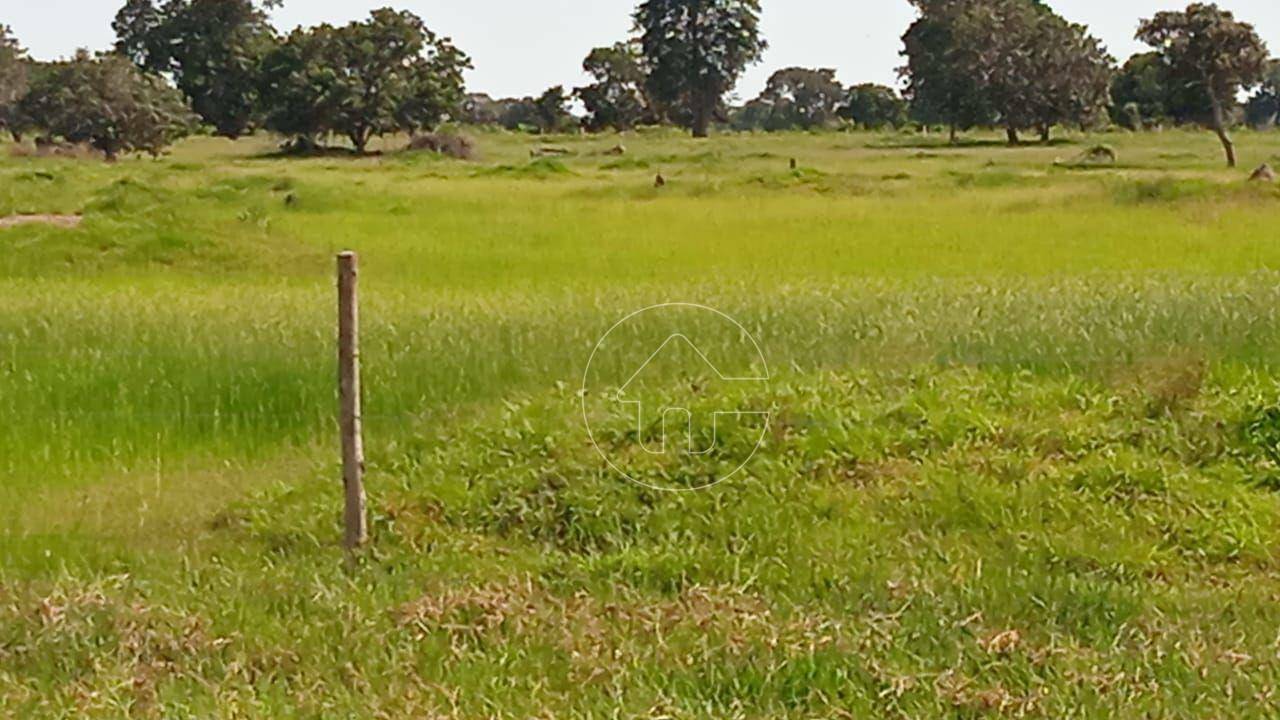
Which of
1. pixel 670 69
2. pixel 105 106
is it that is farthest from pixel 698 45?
pixel 105 106

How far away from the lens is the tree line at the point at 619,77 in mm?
43469

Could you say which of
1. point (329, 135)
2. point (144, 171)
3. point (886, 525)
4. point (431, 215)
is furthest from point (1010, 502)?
point (329, 135)

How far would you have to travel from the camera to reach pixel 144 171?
32906mm

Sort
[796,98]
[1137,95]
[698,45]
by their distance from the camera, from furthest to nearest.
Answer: [796,98]
[698,45]
[1137,95]

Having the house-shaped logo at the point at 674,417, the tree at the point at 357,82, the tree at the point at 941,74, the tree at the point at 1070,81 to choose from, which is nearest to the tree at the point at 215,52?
the tree at the point at 357,82

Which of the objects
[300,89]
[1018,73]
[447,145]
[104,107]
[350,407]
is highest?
[1018,73]

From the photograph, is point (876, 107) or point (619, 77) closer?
point (619, 77)

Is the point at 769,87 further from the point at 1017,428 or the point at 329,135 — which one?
the point at 1017,428

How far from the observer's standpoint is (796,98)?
101250mm

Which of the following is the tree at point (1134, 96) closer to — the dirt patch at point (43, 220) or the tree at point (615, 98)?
the tree at point (615, 98)

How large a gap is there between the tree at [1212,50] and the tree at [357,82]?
2591cm

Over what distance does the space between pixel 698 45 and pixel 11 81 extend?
1259 inches

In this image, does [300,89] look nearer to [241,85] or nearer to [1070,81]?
[241,85]

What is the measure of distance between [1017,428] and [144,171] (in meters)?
29.3
